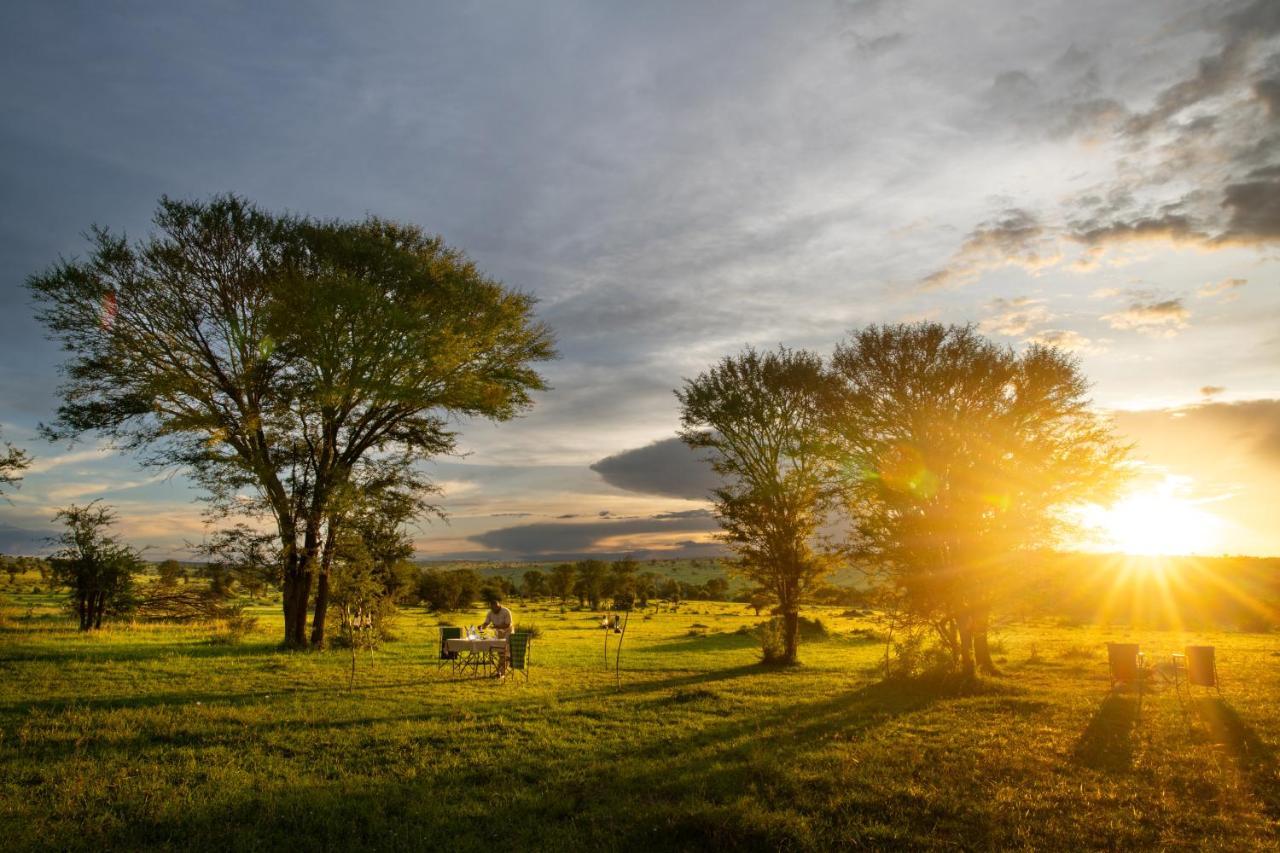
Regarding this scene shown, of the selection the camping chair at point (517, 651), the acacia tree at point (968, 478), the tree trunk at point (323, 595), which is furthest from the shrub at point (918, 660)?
the tree trunk at point (323, 595)

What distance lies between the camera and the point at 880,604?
1975cm

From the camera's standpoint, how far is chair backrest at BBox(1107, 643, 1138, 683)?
1622 centimetres

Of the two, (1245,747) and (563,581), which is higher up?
(1245,747)

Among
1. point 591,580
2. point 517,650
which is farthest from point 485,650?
point 591,580

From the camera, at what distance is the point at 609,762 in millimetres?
10312

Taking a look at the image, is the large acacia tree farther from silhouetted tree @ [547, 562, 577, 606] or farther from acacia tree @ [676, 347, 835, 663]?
silhouetted tree @ [547, 562, 577, 606]

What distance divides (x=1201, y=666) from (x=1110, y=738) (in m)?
5.22

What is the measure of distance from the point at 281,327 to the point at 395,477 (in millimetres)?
7163

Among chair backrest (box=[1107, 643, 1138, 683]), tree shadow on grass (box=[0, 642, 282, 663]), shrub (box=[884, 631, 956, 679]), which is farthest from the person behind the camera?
tree shadow on grass (box=[0, 642, 282, 663])

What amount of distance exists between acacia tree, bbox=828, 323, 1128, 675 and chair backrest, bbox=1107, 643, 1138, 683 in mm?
3158

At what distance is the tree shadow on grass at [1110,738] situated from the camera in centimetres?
1057

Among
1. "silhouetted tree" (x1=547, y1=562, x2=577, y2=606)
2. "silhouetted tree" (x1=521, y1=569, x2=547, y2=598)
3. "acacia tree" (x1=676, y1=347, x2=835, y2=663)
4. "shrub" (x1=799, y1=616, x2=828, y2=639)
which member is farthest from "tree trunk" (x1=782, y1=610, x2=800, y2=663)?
"silhouetted tree" (x1=521, y1=569, x2=547, y2=598)

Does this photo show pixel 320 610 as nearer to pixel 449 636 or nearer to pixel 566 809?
pixel 449 636

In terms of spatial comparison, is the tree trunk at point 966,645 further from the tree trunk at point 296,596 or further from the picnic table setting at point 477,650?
the tree trunk at point 296,596
